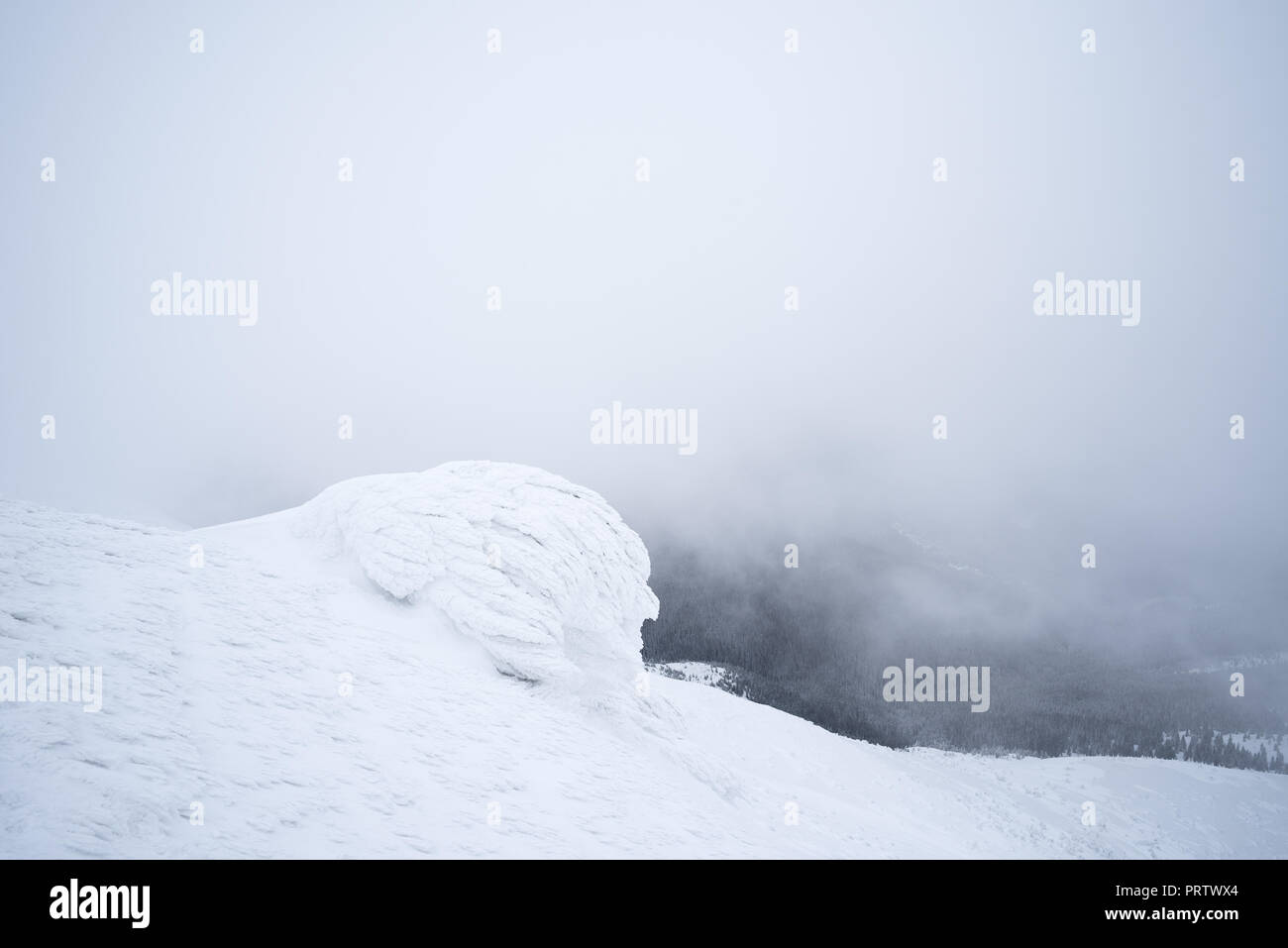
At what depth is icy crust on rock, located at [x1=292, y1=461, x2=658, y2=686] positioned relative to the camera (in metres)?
15.1

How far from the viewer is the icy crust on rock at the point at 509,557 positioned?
15.1 meters

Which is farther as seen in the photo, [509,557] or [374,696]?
[509,557]

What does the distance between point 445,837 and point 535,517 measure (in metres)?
10.1

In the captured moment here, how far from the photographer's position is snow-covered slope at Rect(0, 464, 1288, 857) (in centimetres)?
700

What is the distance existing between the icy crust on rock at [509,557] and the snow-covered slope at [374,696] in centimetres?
7

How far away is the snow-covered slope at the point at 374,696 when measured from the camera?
700cm

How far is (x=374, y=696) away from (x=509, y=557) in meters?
5.52

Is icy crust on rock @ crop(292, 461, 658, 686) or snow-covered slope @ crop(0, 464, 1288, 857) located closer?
snow-covered slope @ crop(0, 464, 1288, 857)

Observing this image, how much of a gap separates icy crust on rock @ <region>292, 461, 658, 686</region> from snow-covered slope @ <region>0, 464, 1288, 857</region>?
0.23 ft

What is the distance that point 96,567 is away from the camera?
38.4ft

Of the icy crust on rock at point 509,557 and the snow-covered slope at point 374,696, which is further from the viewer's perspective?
the icy crust on rock at point 509,557

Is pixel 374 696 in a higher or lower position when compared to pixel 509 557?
lower

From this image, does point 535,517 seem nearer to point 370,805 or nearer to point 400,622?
point 400,622

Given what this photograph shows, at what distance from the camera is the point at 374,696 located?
11.1 m
